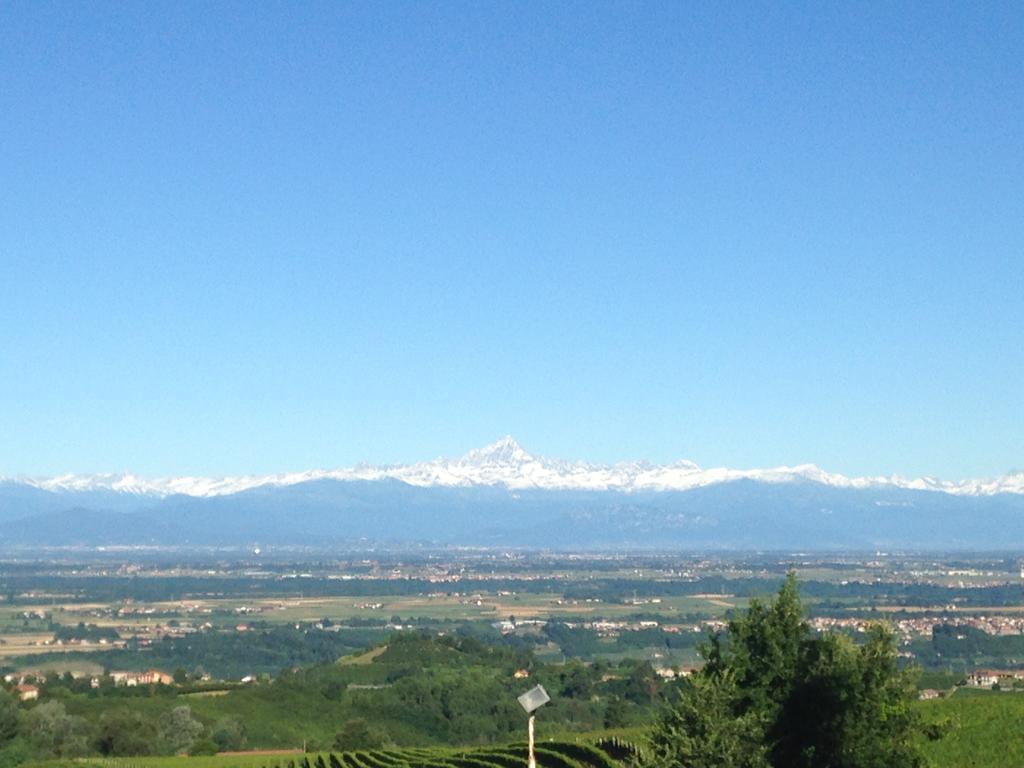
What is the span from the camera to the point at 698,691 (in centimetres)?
2608

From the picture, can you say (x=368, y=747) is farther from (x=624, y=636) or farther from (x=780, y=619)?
(x=624, y=636)

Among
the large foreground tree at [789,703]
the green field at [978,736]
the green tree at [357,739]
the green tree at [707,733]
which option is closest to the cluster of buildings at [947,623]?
the green tree at [357,739]

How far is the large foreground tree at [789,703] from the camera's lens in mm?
25609

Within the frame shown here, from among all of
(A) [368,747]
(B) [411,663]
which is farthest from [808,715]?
(B) [411,663]

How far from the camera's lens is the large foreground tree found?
84.0 ft

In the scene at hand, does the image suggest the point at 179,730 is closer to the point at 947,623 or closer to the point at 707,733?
the point at 707,733

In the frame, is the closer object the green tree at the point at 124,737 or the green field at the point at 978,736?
the green field at the point at 978,736

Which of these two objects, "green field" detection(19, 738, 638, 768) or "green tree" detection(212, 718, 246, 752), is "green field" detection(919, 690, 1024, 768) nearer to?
"green field" detection(19, 738, 638, 768)

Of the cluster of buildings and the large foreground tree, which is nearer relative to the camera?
the large foreground tree

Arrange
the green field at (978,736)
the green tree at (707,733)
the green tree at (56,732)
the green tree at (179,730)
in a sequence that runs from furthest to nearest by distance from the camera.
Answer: the green tree at (179,730) < the green tree at (56,732) < the green field at (978,736) < the green tree at (707,733)

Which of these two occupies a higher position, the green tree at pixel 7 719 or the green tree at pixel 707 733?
the green tree at pixel 707 733

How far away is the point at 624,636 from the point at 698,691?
12377 centimetres

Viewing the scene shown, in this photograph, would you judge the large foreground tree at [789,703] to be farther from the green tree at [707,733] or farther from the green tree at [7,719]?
the green tree at [7,719]

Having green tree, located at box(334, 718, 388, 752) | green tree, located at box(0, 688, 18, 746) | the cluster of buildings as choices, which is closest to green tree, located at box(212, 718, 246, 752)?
green tree, located at box(334, 718, 388, 752)
